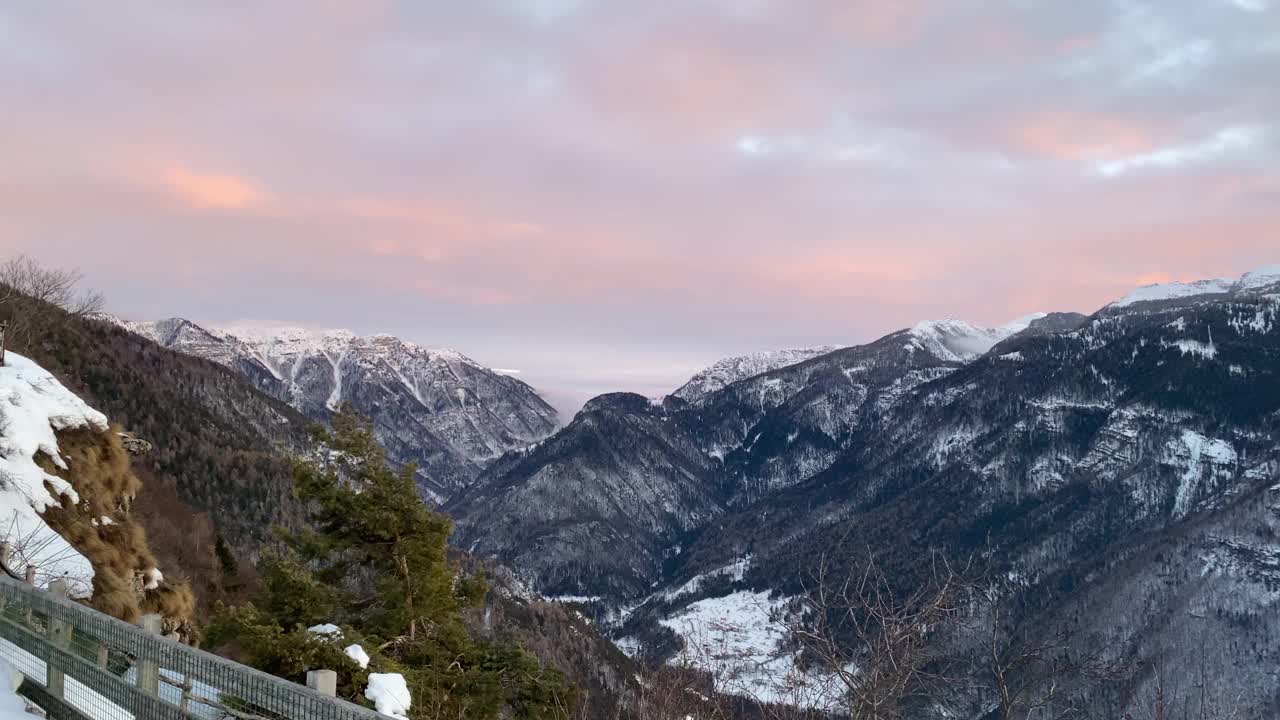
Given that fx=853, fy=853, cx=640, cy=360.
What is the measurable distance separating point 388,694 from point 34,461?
69.0 feet

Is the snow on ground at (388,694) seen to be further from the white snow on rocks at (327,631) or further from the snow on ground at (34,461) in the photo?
the snow on ground at (34,461)

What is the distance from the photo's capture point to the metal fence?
6.91m

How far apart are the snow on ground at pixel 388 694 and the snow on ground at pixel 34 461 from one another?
39.9 ft

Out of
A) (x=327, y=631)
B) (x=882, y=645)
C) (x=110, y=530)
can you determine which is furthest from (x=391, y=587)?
(x=882, y=645)

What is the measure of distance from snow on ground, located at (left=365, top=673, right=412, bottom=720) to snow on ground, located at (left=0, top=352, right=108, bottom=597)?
12147 mm

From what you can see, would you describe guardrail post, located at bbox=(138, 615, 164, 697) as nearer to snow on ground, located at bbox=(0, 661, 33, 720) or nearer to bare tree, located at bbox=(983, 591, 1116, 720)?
snow on ground, located at bbox=(0, 661, 33, 720)

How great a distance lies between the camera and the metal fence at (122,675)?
6.91 m

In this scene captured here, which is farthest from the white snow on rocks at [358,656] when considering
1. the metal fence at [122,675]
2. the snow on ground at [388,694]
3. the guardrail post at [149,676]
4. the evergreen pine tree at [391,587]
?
the guardrail post at [149,676]

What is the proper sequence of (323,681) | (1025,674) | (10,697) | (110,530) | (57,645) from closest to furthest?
1. (323,681)
2. (57,645)
3. (10,697)
4. (1025,674)
5. (110,530)

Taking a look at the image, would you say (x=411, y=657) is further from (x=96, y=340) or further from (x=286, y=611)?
(x=96, y=340)

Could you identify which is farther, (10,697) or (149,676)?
(10,697)

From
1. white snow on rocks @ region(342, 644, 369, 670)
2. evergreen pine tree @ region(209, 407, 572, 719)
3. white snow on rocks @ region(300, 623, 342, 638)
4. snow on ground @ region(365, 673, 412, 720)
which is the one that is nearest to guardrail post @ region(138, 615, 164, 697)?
snow on ground @ region(365, 673, 412, 720)

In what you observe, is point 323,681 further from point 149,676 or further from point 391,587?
point 391,587

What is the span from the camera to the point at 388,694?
10703 mm
